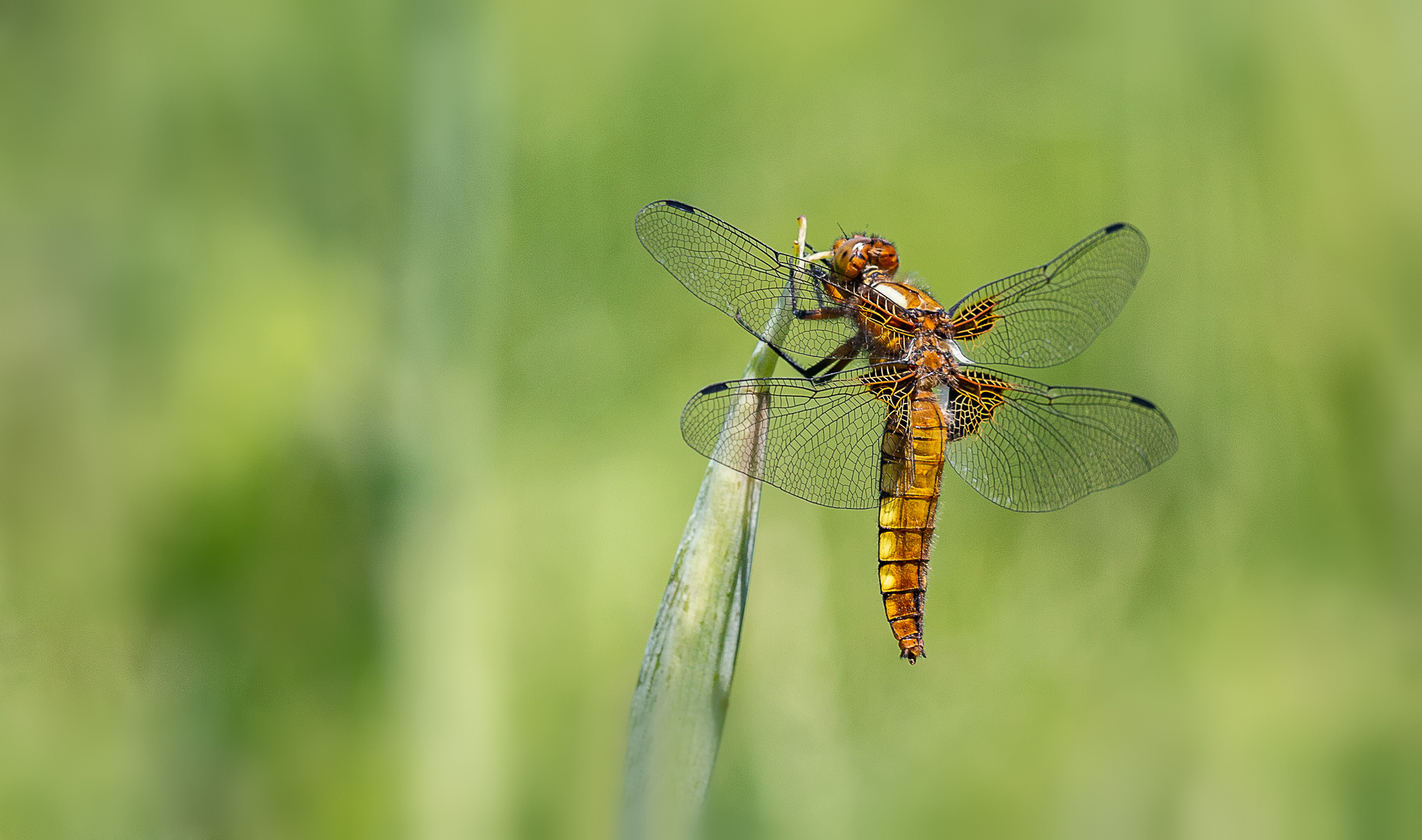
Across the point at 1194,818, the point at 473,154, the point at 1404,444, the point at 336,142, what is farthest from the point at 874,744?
the point at 336,142

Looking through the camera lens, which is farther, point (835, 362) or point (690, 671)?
point (835, 362)

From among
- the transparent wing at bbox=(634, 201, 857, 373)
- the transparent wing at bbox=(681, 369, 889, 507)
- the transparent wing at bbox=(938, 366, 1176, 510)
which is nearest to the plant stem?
the transparent wing at bbox=(681, 369, 889, 507)

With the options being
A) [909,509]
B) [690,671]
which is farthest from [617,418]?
[690,671]

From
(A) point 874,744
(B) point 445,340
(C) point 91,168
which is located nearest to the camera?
(B) point 445,340

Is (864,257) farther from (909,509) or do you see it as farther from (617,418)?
(617,418)

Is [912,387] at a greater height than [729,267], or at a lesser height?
lesser

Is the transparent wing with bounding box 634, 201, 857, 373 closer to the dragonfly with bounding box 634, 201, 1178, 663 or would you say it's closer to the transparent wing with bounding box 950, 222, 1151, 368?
the dragonfly with bounding box 634, 201, 1178, 663

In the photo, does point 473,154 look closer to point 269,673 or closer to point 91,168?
point 269,673

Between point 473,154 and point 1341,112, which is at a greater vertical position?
point 1341,112
